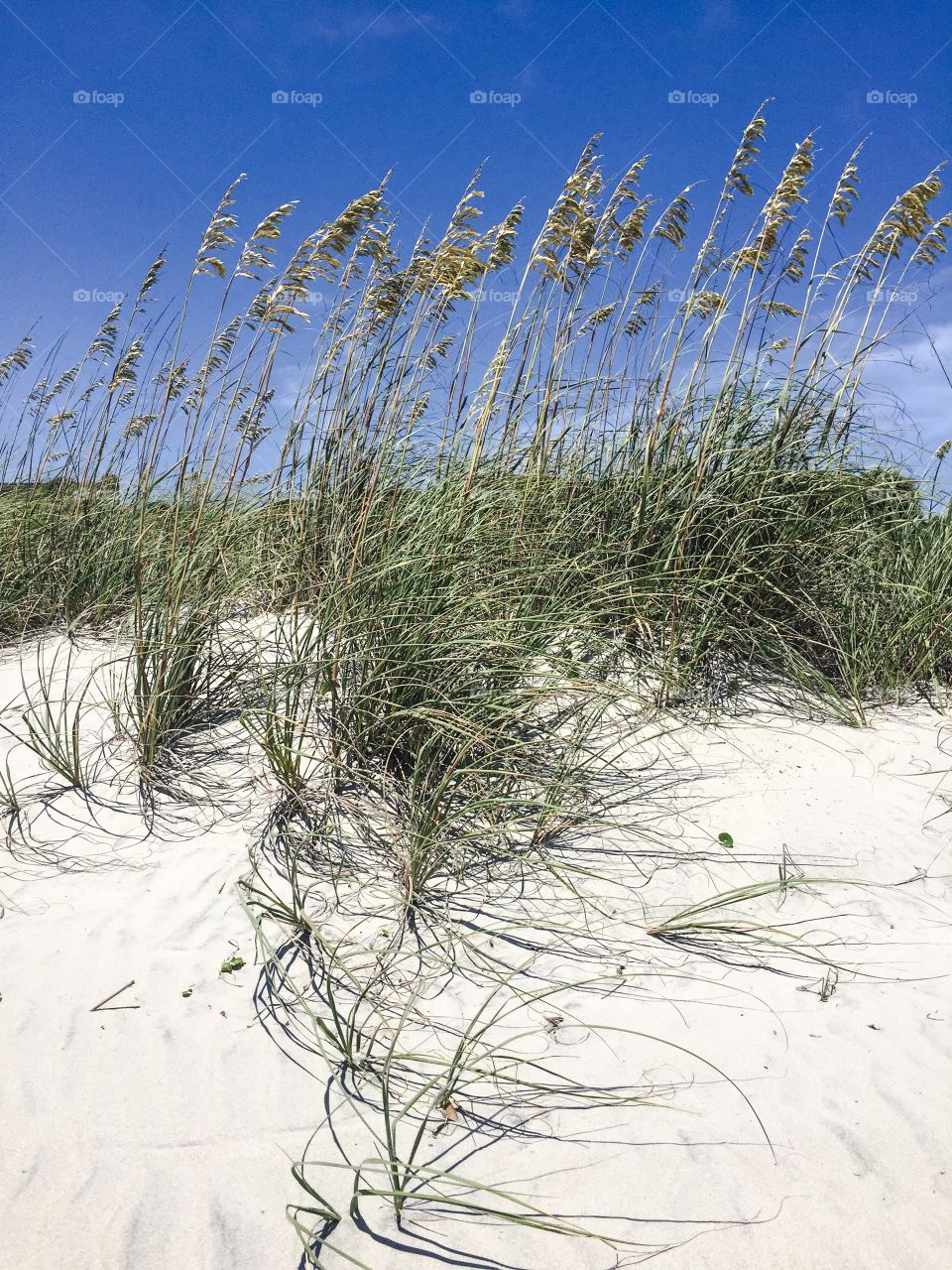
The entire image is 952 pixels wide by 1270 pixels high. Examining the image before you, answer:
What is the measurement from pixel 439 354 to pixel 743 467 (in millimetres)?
1549

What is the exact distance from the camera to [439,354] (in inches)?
144

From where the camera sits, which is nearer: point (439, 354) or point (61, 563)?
point (439, 354)

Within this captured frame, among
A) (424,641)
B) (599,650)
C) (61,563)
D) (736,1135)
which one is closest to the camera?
(736,1135)

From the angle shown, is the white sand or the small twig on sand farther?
the small twig on sand

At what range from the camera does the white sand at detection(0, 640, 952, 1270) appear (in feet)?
5.27

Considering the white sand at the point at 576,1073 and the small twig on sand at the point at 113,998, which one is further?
the small twig on sand at the point at 113,998

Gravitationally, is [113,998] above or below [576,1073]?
below

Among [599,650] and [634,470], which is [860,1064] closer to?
[599,650]

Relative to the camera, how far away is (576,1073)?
1947mm

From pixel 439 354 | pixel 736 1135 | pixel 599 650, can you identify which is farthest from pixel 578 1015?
pixel 439 354

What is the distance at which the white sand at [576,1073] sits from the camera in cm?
161

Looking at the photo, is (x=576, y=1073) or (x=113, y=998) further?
(x=113, y=998)

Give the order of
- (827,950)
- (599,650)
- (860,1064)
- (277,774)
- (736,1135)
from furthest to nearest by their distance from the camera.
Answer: (599,650), (277,774), (827,950), (860,1064), (736,1135)

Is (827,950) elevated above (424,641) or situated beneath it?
situated beneath
